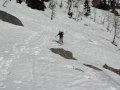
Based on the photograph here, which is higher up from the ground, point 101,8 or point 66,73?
point 66,73

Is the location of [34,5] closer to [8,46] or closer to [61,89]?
[8,46]

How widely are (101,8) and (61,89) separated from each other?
108727mm

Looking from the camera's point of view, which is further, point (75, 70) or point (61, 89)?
point (75, 70)

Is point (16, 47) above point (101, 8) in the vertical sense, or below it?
above

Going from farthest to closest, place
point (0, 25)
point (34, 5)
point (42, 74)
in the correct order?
point (34, 5)
point (0, 25)
point (42, 74)

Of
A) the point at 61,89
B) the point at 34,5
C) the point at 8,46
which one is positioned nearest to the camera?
the point at 61,89

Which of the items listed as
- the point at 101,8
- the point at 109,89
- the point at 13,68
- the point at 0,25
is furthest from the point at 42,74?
the point at 101,8

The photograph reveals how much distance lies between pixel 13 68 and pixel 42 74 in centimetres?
202

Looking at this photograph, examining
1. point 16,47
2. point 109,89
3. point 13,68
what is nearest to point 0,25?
point 16,47

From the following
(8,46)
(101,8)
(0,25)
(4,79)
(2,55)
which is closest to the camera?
(4,79)

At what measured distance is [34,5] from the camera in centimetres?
7650

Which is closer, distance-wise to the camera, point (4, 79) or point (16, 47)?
point (4, 79)

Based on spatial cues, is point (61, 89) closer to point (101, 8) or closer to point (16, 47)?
point (16, 47)

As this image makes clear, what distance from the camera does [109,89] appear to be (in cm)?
1357
